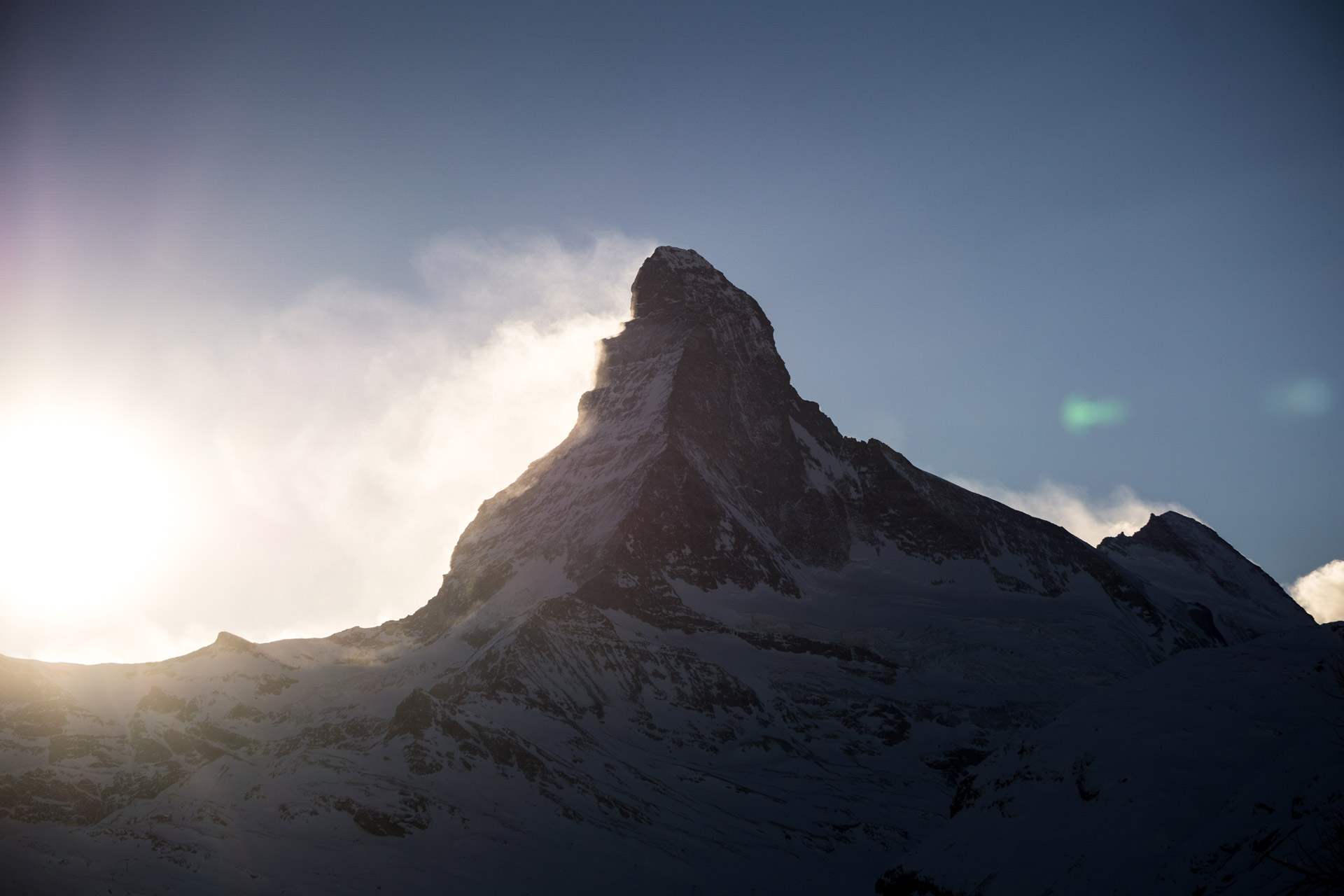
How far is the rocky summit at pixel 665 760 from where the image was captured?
135 feet

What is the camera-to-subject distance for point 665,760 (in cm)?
13775

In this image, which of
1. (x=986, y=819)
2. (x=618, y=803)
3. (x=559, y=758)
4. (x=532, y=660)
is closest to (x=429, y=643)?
(x=532, y=660)

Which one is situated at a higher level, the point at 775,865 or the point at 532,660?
the point at 532,660

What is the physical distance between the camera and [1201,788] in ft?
131

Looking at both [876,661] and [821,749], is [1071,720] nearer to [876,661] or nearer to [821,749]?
[821,749]

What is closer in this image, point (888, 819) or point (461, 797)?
point (461, 797)

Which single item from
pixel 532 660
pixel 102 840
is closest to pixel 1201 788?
pixel 102 840

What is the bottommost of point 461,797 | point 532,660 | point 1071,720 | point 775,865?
point 775,865

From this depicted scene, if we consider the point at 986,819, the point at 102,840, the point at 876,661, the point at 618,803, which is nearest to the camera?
Answer: the point at 986,819

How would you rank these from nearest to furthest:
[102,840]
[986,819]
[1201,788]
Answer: [1201,788], [986,819], [102,840]

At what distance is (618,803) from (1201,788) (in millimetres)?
86505

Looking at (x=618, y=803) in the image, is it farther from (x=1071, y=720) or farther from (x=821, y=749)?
(x=1071, y=720)

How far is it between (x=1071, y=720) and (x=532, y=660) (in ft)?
386

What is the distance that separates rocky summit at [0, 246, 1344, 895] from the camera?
41.2 meters
